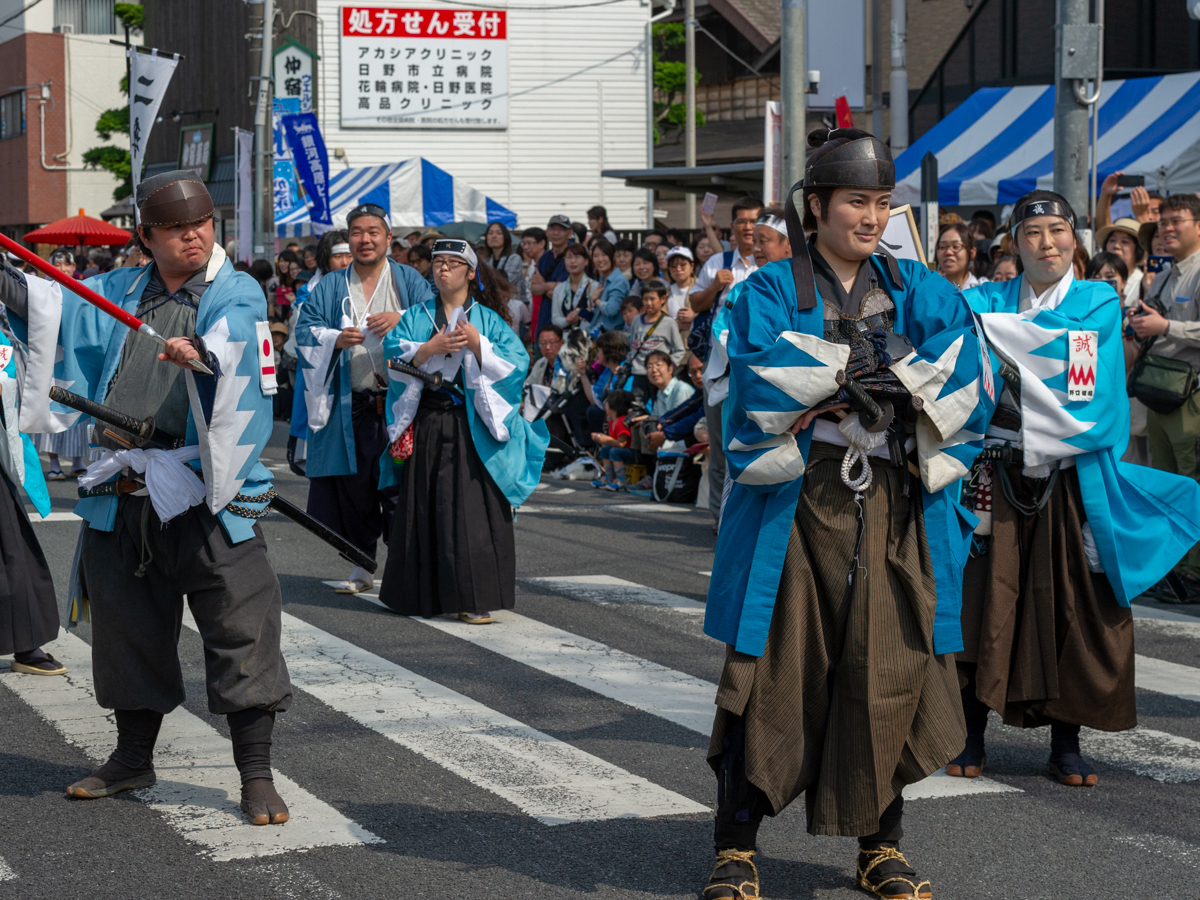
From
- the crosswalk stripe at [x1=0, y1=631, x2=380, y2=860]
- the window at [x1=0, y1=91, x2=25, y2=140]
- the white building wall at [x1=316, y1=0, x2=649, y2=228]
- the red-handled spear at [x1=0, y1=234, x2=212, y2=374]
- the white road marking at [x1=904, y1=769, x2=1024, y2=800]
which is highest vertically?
the window at [x1=0, y1=91, x2=25, y2=140]

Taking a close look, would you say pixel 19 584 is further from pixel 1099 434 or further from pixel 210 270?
pixel 1099 434

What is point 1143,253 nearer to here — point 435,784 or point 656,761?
point 656,761

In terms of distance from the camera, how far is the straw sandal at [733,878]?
365 cm

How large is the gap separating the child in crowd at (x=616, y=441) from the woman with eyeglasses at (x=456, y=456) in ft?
16.4

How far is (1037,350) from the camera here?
4836 millimetres

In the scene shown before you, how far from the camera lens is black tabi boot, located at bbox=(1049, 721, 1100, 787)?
4824 millimetres

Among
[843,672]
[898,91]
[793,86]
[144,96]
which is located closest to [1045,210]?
[843,672]

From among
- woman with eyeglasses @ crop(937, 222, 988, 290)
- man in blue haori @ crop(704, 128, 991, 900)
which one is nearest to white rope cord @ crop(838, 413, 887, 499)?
man in blue haori @ crop(704, 128, 991, 900)

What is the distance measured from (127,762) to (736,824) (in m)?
2.04

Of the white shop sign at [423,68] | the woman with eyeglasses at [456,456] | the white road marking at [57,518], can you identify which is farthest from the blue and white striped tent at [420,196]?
the woman with eyeglasses at [456,456]

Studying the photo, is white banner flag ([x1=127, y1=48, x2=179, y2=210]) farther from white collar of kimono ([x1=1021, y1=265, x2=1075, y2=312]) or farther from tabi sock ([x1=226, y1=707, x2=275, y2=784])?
white collar of kimono ([x1=1021, y1=265, x2=1075, y2=312])

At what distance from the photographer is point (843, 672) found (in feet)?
12.0

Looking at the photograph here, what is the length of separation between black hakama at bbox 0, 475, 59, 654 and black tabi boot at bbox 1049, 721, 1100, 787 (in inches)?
157

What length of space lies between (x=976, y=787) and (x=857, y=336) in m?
1.85
